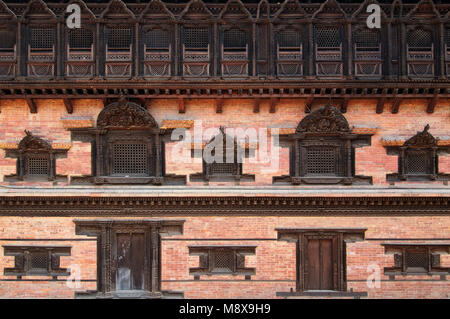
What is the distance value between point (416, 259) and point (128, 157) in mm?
9473

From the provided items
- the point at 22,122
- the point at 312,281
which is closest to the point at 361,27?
the point at 312,281

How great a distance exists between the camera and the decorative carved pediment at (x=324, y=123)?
424 inches

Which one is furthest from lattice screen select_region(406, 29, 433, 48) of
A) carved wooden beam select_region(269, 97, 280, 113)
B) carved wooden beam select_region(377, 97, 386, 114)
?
carved wooden beam select_region(269, 97, 280, 113)

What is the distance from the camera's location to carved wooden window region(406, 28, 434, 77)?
10.8 meters

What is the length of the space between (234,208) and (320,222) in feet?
8.76

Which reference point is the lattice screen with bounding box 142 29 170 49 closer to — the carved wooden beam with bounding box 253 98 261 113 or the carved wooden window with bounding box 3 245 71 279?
the carved wooden beam with bounding box 253 98 261 113

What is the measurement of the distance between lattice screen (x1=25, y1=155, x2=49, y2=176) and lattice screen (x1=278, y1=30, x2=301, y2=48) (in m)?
8.19

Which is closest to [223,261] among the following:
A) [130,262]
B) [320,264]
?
[130,262]

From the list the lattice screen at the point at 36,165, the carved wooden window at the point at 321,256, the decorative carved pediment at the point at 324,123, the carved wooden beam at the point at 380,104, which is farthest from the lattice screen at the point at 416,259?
the lattice screen at the point at 36,165

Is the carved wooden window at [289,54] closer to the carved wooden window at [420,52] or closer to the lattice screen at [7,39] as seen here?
the carved wooden window at [420,52]

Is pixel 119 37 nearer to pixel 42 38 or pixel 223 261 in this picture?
pixel 42 38

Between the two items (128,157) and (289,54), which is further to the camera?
(128,157)

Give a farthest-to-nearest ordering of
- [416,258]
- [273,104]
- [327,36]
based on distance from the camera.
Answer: [327,36] < [416,258] < [273,104]

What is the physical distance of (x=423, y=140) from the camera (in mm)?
10844
